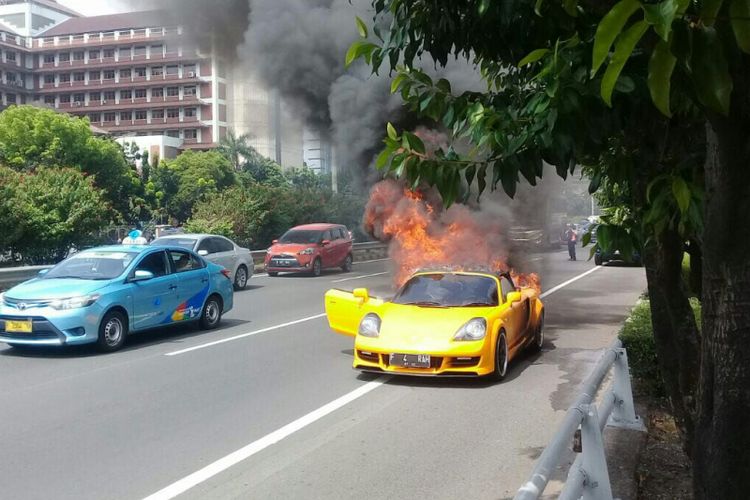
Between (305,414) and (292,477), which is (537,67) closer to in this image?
(292,477)

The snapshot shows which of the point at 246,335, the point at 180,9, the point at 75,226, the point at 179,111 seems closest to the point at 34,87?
the point at 179,111

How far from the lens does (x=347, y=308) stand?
8766 mm

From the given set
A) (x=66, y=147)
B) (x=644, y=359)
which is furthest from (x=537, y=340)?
(x=66, y=147)

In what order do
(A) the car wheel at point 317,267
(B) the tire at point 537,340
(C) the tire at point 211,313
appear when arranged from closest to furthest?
(B) the tire at point 537,340, (C) the tire at point 211,313, (A) the car wheel at point 317,267

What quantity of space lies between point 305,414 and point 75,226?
16992 mm

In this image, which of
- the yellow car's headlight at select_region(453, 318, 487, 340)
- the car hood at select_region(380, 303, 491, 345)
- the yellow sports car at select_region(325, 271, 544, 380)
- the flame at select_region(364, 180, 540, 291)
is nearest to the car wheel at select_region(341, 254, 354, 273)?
the flame at select_region(364, 180, 540, 291)

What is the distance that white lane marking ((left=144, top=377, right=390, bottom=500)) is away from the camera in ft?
15.1

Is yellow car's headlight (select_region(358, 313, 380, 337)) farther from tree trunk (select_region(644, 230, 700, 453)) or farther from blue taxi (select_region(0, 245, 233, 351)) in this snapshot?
tree trunk (select_region(644, 230, 700, 453))

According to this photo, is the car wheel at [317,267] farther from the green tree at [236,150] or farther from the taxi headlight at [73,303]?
the green tree at [236,150]

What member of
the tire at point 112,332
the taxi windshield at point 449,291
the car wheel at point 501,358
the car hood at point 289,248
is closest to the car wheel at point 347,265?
the car hood at point 289,248

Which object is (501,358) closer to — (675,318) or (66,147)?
(675,318)

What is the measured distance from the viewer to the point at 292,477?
485 centimetres

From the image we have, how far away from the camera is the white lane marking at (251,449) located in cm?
460

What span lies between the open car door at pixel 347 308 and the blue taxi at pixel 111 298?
2740mm
